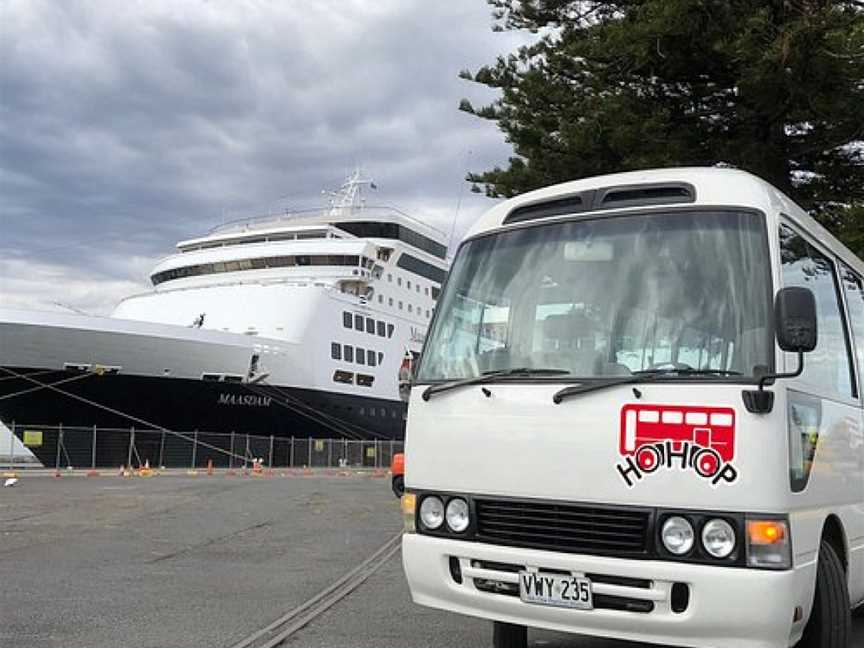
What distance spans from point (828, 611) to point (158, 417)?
2917 cm

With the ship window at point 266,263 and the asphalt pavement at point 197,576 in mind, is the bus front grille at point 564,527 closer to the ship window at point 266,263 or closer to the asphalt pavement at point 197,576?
the asphalt pavement at point 197,576

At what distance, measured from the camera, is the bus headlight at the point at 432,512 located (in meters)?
4.46

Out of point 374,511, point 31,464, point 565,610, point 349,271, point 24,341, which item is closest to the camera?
point 565,610

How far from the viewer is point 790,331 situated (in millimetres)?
3686

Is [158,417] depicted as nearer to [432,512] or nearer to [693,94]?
[693,94]

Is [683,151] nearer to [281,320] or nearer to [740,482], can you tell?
[740,482]

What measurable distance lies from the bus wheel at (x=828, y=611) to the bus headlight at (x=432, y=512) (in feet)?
5.89

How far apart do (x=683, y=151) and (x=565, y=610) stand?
951 centimetres

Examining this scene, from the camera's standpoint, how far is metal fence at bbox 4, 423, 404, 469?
2853 centimetres

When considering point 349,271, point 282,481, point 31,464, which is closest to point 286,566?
point 282,481

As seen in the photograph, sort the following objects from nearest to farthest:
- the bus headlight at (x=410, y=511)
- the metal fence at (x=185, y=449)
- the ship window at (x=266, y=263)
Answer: the bus headlight at (x=410, y=511), the metal fence at (x=185, y=449), the ship window at (x=266, y=263)

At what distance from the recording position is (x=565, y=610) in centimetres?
398

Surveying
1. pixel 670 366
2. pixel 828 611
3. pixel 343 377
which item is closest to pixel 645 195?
pixel 670 366

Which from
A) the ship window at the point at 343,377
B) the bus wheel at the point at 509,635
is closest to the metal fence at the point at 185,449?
the ship window at the point at 343,377
